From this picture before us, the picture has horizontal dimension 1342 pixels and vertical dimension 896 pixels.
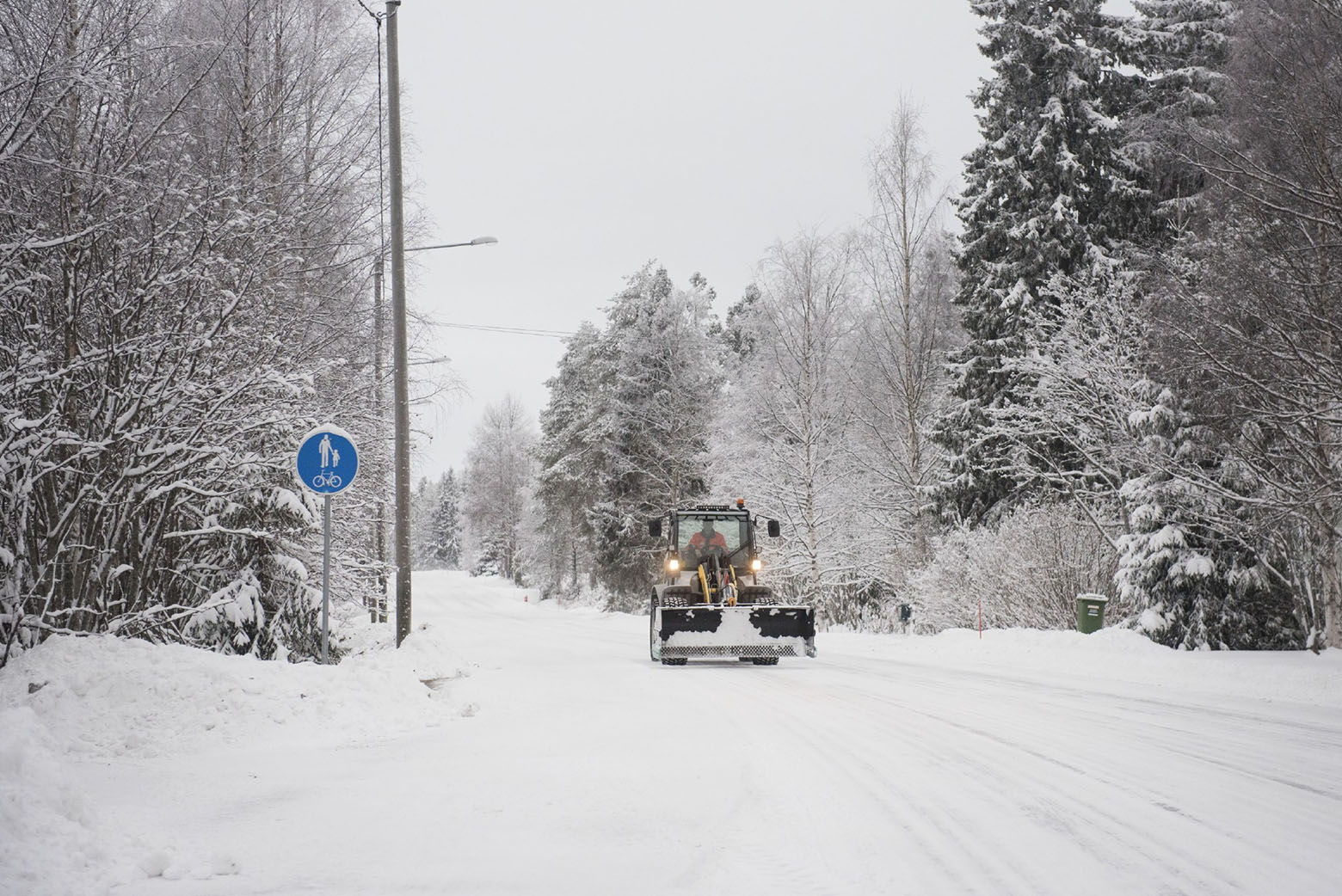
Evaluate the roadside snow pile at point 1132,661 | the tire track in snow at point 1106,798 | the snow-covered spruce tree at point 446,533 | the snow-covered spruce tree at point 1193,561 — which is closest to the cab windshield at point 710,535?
the roadside snow pile at point 1132,661

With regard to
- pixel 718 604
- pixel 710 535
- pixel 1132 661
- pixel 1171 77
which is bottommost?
pixel 1132 661

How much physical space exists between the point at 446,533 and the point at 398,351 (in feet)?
372

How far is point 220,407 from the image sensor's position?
9.17m

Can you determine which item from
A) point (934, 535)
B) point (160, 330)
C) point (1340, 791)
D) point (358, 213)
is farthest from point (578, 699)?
point (934, 535)

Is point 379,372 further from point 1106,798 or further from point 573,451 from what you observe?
point 573,451

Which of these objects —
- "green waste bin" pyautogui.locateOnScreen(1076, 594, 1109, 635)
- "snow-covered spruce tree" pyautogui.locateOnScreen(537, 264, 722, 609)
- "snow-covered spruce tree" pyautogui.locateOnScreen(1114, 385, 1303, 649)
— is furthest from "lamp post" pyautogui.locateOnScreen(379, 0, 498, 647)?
"snow-covered spruce tree" pyautogui.locateOnScreen(537, 264, 722, 609)

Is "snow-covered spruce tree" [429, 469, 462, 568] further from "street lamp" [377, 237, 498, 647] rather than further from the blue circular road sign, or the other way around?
the blue circular road sign

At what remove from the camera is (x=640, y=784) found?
20.6 feet

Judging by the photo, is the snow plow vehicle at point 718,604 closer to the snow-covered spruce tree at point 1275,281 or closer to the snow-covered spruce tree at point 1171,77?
the snow-covered spruce tree at point 1275,281

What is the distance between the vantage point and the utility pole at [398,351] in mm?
12998

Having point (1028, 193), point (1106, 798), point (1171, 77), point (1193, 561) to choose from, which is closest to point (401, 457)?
point (1106, 798)

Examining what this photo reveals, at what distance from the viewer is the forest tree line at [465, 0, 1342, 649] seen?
12.1m

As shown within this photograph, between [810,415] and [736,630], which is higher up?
[810,415]

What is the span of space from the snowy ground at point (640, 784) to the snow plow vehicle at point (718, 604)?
3.73 metres
